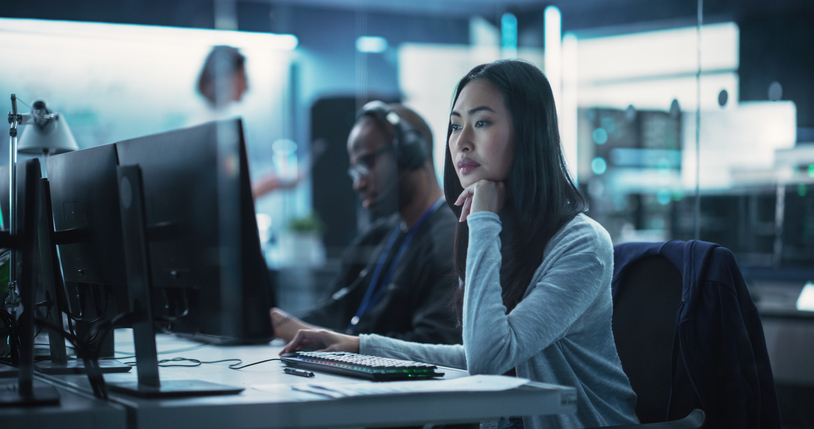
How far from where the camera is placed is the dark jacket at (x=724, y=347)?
47.4 inches

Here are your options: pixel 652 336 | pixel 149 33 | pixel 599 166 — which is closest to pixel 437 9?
pixel 599 166

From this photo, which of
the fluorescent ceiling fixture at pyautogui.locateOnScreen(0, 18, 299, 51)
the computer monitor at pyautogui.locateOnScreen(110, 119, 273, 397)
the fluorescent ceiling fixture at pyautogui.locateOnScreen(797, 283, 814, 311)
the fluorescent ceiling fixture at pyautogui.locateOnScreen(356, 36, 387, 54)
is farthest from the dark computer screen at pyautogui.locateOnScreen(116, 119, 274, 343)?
the fluorescent ceiling fixture at pyautogui.locateOnScreen(356, 36, 387, 54)

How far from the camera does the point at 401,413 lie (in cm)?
95

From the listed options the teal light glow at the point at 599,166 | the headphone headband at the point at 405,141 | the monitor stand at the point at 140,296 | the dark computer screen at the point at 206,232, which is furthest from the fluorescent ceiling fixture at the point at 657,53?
the monitor stand at the point at 140,296

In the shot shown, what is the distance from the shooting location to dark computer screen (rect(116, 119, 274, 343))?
1107 mm

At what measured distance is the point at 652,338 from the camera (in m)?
1.38

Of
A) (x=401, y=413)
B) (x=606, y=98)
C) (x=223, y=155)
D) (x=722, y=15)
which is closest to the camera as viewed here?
(x=401, y=413)

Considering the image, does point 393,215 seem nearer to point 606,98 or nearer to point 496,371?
point 496,371

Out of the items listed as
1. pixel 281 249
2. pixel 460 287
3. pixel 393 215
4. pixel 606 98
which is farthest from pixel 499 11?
pixel 460 287

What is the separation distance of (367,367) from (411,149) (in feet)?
3.97

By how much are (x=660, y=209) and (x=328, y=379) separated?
3.62 meters

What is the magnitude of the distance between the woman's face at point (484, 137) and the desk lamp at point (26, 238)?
76cm

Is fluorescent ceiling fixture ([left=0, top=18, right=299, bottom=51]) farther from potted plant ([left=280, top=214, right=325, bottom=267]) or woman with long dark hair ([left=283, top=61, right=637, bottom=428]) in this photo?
woman with long dark hair ([left=283, top=61, right=637, bottom=428])

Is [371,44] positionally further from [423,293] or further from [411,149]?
[423,293]
